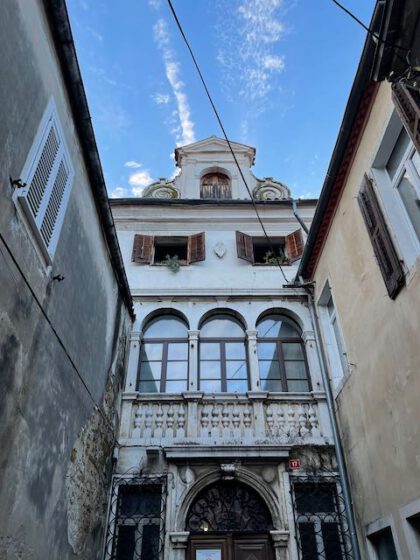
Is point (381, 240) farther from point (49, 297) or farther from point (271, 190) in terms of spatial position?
point (271, 190)

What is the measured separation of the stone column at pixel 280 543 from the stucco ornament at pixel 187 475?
60.8 inches

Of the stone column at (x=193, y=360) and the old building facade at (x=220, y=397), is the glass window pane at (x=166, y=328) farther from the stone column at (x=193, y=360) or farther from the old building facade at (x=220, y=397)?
the stone column at (x=193, y=360)

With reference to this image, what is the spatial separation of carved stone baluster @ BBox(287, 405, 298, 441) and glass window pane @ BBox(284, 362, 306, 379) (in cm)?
80

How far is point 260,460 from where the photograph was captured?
722 centimetres

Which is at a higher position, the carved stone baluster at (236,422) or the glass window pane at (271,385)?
the glass window pane at (271,385)

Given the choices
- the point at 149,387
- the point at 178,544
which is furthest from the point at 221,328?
the point at 178,544

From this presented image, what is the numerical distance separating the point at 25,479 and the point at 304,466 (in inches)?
198

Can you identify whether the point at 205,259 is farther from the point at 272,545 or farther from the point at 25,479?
the point at 25,479

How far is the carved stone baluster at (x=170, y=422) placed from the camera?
7.49 m

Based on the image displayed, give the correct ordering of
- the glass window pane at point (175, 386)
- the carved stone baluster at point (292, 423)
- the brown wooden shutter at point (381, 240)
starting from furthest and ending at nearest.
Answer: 1. the glass window pane at point (175, 386)
2. the carved stone baluster at point (292, 423)
3. the brown wooden shutter at point (381, 240)

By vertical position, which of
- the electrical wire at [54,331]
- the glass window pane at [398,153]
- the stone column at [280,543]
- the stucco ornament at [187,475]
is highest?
the glass window pane at [398,153]

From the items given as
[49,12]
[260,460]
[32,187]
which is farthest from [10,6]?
[260,460]

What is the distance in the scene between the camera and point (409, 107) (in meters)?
4.33

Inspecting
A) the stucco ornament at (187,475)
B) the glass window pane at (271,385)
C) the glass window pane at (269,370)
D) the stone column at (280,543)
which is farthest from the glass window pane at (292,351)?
the stone column at (280,543)
